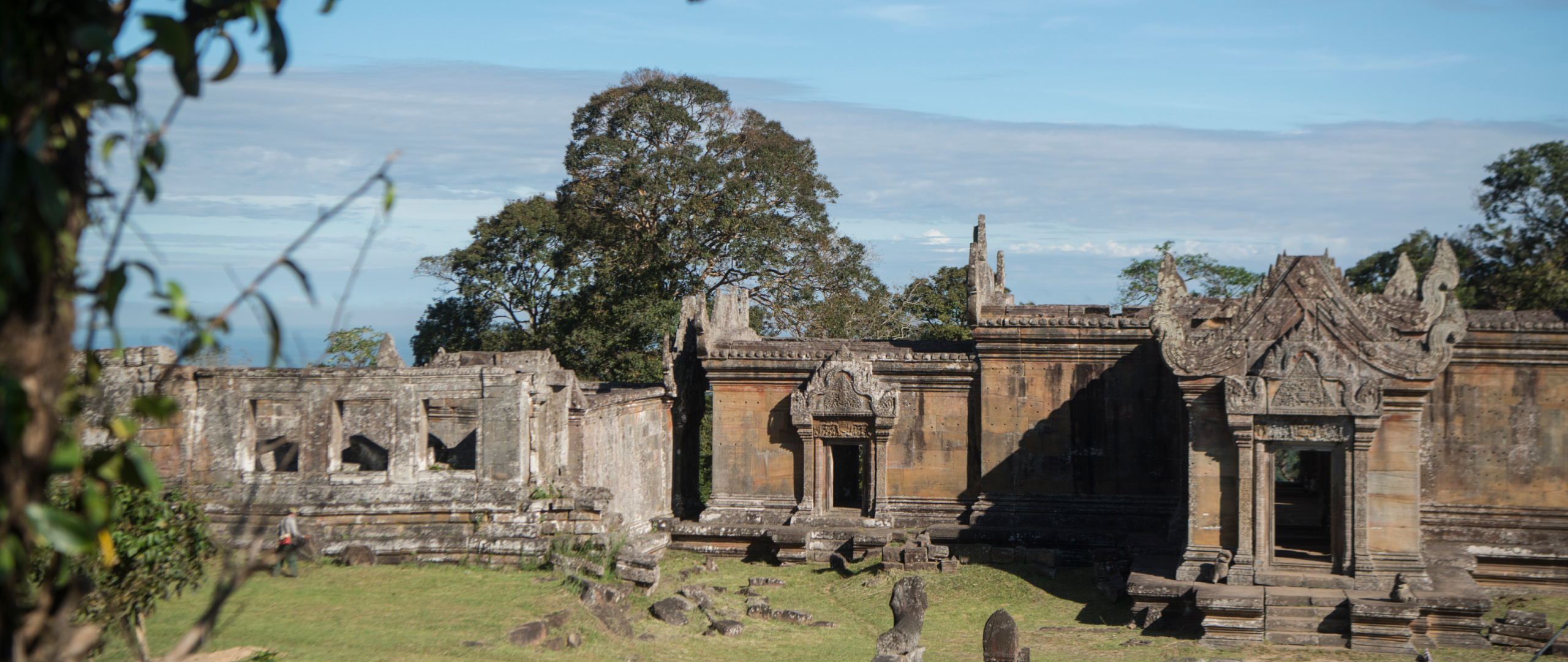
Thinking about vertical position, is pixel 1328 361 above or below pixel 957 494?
above

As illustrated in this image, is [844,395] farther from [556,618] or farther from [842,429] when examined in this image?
[556,618]

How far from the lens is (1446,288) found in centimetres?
1636

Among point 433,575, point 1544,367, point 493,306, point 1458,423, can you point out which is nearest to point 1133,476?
point 1458,423

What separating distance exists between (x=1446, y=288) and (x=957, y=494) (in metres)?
8.39

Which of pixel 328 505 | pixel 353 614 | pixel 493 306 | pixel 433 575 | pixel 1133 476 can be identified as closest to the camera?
pixel 353 614

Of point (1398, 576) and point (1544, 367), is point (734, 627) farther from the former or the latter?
point (1544, 367)

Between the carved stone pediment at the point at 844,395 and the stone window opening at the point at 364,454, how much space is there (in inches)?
275

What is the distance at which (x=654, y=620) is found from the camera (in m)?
14.1

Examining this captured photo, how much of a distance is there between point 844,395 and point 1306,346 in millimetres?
8110

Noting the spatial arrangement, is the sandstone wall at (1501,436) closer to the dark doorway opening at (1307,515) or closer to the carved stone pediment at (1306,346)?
the dark doorway opening at (1307,515)

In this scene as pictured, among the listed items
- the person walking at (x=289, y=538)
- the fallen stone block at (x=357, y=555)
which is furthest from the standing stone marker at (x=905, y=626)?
the fallen stone block at (x=357, y=555)

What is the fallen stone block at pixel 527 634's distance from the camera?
11352 millimetres

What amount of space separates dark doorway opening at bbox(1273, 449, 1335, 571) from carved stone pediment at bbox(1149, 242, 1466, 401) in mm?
1005

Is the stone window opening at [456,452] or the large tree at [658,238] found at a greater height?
the large tree at [658,238]
